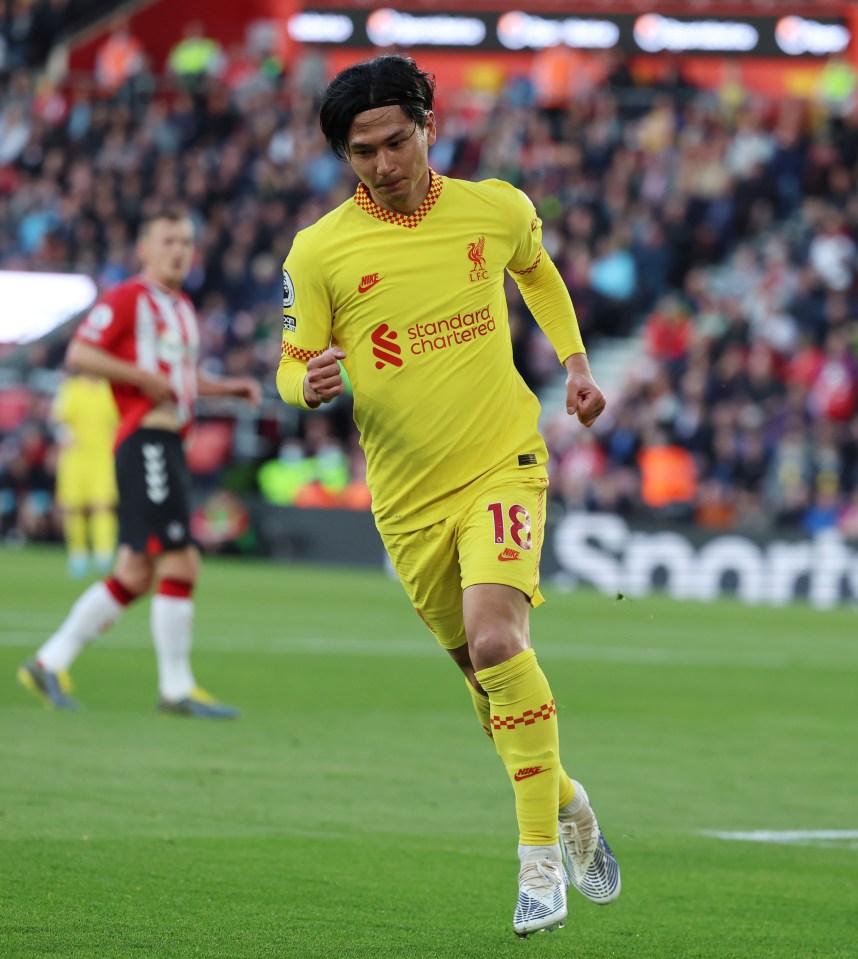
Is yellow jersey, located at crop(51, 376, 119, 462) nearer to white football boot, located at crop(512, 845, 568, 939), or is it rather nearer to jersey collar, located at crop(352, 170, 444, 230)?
jersey collar, located at crop(352, 170, 444, 230)

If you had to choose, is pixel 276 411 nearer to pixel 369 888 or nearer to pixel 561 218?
pixel 561 218

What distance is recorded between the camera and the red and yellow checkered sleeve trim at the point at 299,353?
553 centimetres

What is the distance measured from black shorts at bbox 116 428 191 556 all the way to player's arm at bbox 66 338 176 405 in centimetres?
26

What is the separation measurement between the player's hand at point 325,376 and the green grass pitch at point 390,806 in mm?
1466

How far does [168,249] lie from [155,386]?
2.53ft

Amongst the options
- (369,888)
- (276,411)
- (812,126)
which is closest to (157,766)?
(369,888)

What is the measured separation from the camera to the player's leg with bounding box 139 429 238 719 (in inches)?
385

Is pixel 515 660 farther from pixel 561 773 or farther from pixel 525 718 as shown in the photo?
pixel 561 773

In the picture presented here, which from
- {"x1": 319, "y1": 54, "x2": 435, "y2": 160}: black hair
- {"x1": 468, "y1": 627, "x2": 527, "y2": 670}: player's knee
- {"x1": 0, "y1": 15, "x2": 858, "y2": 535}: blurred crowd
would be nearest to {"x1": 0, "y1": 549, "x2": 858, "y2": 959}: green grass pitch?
{"x1": 468, "y1": 627, "x2": 527, "y2": 670}: player's knee

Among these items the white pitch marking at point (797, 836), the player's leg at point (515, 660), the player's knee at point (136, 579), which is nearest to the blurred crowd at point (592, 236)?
the player's knee at point (136, 579)

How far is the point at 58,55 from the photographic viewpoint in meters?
35.7

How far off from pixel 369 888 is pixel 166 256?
492 cm

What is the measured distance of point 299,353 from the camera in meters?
5.54

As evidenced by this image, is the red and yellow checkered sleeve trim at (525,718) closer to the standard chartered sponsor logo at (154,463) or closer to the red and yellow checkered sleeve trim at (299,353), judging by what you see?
the red and yellow checkered sleeve trim at (299,353)
